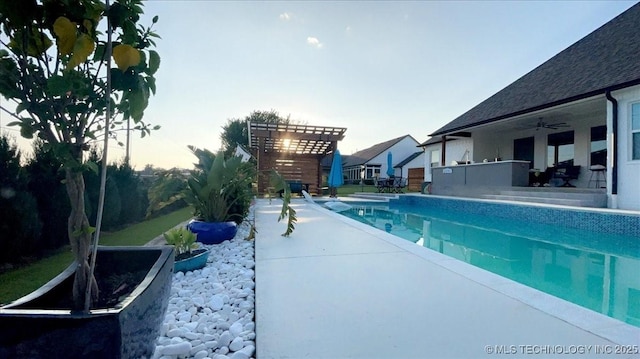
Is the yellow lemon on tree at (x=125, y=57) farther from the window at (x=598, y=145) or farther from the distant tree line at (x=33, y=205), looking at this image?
the window at (x=598, y=145)

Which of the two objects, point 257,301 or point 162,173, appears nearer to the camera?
point 257,301

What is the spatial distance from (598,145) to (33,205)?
55.6 ft

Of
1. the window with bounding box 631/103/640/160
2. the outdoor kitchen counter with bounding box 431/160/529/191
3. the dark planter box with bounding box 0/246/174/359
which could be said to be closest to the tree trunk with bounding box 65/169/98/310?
the dark planter box with bounding box 0/246/174/359

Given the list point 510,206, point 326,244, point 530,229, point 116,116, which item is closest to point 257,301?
point 116,116

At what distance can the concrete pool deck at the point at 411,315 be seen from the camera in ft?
5.77

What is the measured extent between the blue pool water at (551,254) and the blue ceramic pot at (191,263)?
401cm

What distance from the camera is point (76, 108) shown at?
49.8 inches

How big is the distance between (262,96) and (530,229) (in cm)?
1317

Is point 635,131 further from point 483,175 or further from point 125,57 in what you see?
point 125,57

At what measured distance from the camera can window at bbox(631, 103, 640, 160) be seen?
7.63 meters

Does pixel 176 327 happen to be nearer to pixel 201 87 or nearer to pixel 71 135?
pixel 71 135

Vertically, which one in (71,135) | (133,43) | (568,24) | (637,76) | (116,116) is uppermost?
(568,24)

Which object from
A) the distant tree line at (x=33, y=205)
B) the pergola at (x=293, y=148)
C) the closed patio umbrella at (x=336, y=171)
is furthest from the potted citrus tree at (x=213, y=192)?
A: the closed patio umbrella at (x=336, y=171)

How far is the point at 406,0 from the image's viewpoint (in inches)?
399
